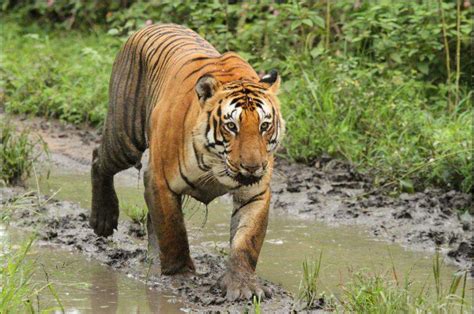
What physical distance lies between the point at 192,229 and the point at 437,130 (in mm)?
2189

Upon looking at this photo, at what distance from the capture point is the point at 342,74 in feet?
29.3

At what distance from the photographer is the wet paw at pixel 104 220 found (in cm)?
652

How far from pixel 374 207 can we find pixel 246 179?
2658mm

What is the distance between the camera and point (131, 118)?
20.5 feet

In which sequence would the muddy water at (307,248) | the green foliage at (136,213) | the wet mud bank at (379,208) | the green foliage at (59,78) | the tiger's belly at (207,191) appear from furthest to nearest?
the green foliage at (59,78) → the green foliage at (136,213) → the wet mud bank at (379,208) → the muddy water at (307,248) → the tiger's belly at (207,191)

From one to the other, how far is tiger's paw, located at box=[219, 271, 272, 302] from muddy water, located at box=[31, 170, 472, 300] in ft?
1.21

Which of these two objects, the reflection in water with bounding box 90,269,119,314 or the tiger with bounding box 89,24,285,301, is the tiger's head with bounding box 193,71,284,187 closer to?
the tiger with bounding box 89,24,285,301

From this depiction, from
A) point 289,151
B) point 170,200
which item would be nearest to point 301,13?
point 289,151

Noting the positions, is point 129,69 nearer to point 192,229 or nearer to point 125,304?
point 192,229

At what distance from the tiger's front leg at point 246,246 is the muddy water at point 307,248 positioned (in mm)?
392

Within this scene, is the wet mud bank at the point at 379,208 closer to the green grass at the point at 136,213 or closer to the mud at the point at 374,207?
the mud at the point at 374,207

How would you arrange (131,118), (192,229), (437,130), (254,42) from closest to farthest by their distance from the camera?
(131,118) → (192,229) → (437,130) → (254,42)

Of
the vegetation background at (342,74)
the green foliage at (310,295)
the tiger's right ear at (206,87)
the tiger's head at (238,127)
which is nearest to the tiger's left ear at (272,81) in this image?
the tiger's head at (238,127)

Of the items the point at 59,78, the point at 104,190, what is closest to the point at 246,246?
the point at 104,190
